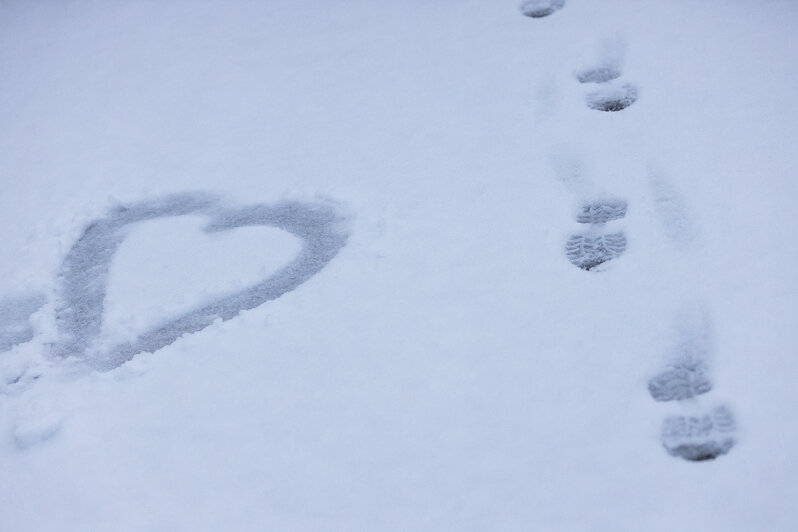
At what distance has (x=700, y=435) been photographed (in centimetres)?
126

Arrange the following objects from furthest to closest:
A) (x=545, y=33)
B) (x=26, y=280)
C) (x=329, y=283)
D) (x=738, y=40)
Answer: (x=545, y=33)
(x=738, y=40)
(x=26, y=280)
(x=329, y=283)

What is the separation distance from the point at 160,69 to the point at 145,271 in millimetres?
1066

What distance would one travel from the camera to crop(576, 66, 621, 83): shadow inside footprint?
214cm

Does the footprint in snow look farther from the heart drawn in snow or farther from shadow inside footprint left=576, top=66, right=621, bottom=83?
shadow inside footprint left=576, top=66, right=621, bottom=83

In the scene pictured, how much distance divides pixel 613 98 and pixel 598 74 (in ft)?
0.41

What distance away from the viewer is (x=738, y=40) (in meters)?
2.14

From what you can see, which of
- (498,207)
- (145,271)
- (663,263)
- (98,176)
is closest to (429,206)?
(498,207)

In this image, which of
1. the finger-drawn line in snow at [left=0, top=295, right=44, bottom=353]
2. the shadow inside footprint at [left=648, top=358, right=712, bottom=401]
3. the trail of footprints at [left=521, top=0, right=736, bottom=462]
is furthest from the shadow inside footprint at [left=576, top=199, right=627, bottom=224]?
the finger-drawn line in snow at [left=0, top=295, right=44, bottom=353]

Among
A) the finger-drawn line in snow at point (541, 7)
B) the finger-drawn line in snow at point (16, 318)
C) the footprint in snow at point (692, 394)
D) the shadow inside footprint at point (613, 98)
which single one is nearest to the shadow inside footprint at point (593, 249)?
the footprint in snow at point (692, 394)

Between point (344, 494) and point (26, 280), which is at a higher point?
point (26, 280)

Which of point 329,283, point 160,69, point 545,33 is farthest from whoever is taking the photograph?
point 160,69

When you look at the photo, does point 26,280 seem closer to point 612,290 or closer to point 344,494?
point 344,494

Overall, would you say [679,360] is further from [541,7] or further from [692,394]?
[541,7]

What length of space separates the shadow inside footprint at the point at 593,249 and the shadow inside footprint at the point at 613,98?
535 millimetres
